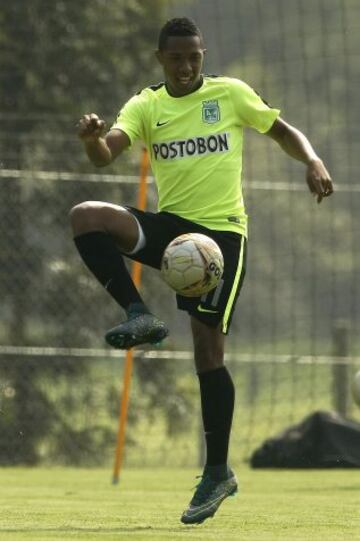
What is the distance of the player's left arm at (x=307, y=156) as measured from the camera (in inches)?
287

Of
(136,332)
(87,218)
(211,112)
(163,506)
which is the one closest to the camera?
(136,332)

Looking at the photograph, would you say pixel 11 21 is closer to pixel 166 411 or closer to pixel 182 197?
pixel 166 411

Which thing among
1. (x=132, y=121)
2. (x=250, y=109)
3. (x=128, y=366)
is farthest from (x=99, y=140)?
(x=128, y=366)

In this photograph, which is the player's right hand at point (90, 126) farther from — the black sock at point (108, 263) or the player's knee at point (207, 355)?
the player's knee at point (207, 355)

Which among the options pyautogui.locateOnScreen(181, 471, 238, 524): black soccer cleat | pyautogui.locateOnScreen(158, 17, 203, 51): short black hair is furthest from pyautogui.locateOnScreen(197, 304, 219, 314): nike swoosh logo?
pyautogui.locateOnScreen(158, 17, 203, 51): short black hair

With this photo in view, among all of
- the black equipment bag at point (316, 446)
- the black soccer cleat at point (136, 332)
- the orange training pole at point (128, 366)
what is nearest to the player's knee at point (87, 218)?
the black soccer cleat at point (136, 332)

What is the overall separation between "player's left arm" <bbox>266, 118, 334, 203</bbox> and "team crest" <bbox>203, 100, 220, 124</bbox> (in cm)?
31

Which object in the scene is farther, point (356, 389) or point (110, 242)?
point (356, 389)

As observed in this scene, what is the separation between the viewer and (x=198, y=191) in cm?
753

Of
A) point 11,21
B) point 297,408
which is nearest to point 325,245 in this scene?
point 297,408

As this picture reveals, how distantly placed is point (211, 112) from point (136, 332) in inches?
50.8

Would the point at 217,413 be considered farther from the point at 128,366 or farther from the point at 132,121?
the point at 128,366

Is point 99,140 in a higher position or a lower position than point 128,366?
higher

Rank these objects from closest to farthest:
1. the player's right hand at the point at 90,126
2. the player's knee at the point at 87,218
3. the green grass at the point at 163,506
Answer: the green grass at the point at 163,506, the player's right hand at the point at 90,126, the player's knee at the point at 87,218
